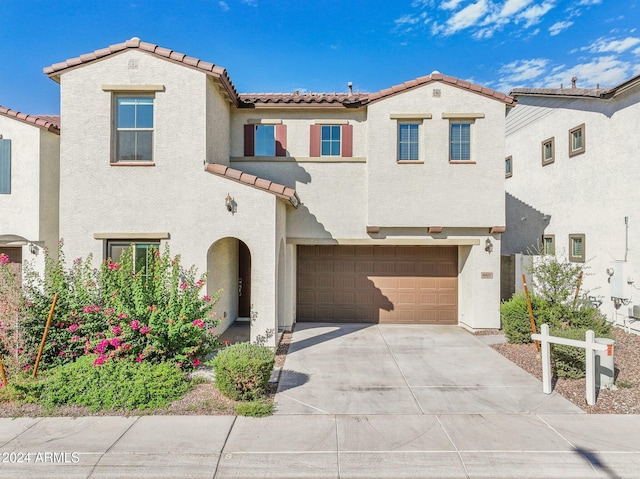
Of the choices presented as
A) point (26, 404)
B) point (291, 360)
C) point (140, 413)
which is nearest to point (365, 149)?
point (291, 360)

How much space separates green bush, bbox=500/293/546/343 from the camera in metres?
9.06

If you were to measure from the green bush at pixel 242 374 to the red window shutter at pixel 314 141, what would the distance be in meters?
6.90

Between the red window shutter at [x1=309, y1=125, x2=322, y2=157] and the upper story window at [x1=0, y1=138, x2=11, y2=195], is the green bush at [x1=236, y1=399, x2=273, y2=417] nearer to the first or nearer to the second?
the red window shutter at [x1=309, y1=125, x2=322, y2=157]

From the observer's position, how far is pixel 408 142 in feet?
34.5

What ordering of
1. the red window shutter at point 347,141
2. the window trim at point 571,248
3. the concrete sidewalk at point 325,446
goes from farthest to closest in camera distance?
the window trim at point 571,248 < the red window shutter at point 347,141 < the concrete sidewalk at point 325,446

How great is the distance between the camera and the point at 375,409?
5824 mm

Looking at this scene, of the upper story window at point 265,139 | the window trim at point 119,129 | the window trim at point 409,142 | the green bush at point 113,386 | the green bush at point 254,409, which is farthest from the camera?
the upper story window at point 265,139

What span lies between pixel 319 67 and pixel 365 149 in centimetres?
545

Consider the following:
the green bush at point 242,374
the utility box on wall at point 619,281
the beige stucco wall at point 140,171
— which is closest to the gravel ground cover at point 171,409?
the green bush at point 242,374

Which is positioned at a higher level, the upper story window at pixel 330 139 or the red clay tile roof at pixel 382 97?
the red clay tile roof at pixel 382 97

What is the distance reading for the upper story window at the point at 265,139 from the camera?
36.7ft

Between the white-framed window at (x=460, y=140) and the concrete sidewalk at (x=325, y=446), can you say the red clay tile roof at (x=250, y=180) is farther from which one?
the white-framed window at (x=460, y=140)

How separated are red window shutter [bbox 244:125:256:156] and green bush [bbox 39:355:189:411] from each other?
6928 millimetres

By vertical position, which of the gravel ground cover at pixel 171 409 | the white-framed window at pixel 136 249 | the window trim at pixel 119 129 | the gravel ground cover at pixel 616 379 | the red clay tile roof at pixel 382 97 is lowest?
the gravel ground cover at pixel 171 409
